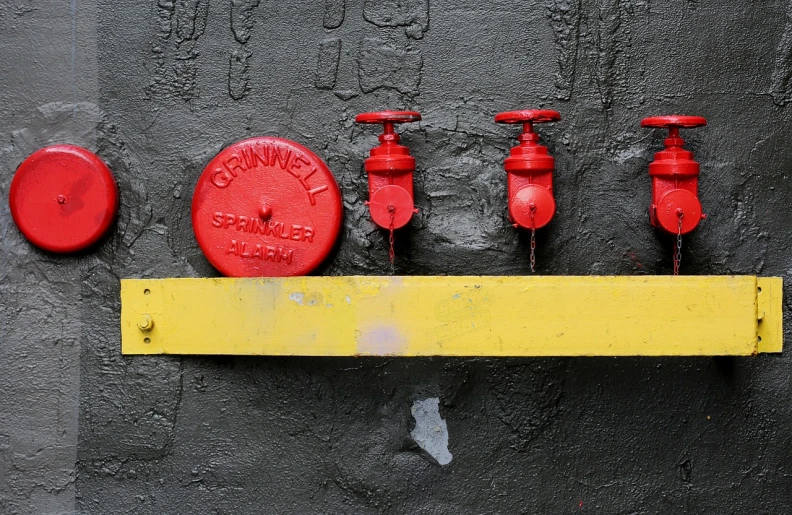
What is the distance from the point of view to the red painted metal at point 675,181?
147 cm

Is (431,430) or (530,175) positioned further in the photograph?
(431,430)

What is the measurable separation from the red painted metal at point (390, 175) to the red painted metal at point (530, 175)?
223mm

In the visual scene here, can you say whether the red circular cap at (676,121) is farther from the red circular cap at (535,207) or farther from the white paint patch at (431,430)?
the white paint patch at (431,430)

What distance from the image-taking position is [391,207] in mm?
1485

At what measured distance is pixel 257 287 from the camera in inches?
57.7

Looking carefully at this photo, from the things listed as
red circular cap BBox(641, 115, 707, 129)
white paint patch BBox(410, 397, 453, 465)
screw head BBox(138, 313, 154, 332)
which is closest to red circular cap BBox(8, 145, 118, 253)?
screw head BBox(138, 313, 154, 332)

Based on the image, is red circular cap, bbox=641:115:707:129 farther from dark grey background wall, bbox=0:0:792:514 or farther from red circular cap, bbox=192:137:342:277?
red circular cap, bbox=192:137:342:277

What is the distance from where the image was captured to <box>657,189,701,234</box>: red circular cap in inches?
57.9

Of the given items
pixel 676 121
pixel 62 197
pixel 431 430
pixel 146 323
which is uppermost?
pixel 676 121

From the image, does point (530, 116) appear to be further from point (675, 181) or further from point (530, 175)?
point (675, 181)

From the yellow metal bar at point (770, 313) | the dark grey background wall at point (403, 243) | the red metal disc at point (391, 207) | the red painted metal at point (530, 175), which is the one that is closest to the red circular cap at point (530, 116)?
the red painted metal at point (530, 175)

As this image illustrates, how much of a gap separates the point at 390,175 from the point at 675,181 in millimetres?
645

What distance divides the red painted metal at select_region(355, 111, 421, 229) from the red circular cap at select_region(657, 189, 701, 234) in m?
0.56

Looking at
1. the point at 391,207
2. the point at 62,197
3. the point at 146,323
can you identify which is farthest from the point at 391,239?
the point at 62,197
